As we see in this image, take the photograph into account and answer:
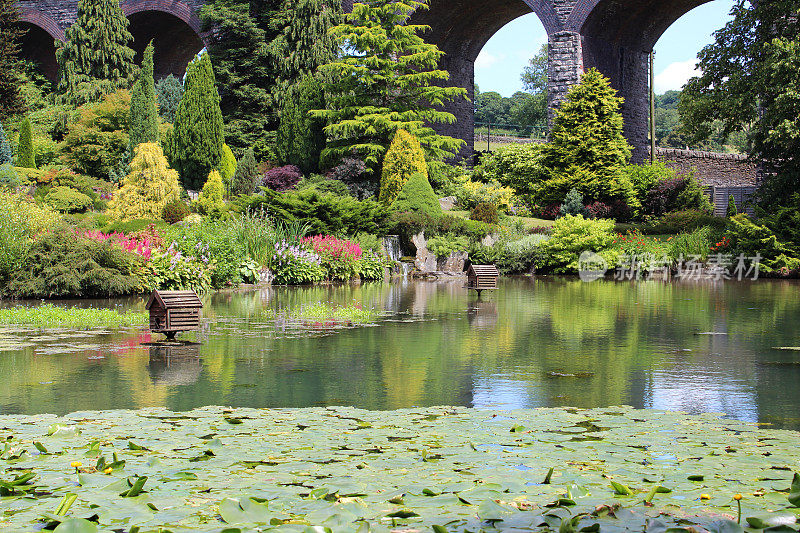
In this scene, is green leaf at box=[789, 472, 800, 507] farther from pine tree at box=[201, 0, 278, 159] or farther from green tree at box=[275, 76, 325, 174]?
pine tree at box=[201, 0, 278, 159]

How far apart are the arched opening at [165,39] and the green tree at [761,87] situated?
23568mm

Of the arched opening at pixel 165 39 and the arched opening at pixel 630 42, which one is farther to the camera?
the arched opening at pixel 165 39

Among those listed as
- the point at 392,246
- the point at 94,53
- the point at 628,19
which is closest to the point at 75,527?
the point at 392,246

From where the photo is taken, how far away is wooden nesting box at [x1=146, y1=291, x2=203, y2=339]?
24.5ft

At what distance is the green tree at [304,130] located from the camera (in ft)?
82.8

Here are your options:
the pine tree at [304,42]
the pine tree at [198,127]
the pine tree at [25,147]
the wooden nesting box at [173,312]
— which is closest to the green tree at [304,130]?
the pine tree at [304,42]

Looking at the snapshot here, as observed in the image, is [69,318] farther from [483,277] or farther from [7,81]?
[7,81]

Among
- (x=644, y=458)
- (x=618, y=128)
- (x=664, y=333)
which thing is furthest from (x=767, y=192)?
(x=644, y=458)

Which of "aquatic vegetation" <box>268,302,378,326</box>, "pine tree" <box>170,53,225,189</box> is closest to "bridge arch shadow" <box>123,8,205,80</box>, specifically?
"pine tree" <box>170,53,225,189</box>

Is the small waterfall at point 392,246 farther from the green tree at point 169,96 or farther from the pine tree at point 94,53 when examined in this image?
the pine tree at point 94,53

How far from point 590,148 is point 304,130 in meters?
8.68

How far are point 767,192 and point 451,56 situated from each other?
1451cm

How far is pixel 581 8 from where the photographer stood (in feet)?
82.8

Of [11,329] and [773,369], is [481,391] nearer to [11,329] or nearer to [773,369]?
[773,369]
